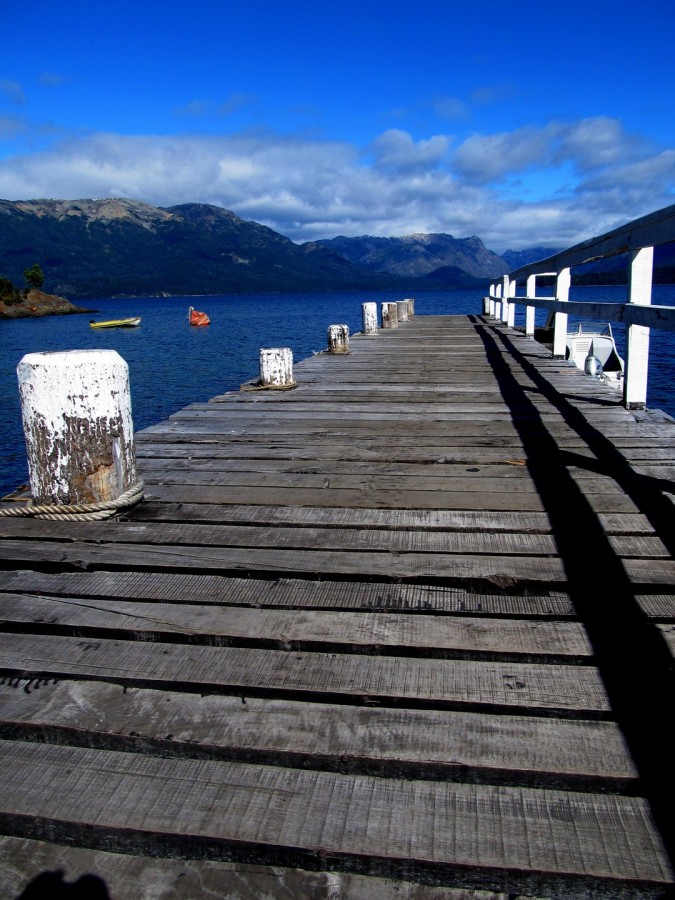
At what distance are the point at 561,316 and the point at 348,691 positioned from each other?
7.11 metres

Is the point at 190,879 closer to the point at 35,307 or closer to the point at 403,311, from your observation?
the point at 403,311

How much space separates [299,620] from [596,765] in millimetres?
990

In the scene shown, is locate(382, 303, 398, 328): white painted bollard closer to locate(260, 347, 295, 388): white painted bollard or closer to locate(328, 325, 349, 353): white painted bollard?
locate(328, 325, 349, 353): white painted bollard

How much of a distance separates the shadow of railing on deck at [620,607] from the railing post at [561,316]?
331 centimetres

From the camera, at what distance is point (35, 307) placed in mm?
101188

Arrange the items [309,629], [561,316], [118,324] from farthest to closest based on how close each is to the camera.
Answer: [118,324]
[561,316]
[309,629]

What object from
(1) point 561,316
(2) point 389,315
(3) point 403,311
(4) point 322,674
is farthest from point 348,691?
(3) point 403,311

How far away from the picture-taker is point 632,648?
1.96m

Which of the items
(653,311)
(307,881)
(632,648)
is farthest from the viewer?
(653,311)

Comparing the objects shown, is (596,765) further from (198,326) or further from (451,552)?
(198,326)

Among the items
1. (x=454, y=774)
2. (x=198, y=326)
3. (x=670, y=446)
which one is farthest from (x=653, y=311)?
(x=198, y=326)

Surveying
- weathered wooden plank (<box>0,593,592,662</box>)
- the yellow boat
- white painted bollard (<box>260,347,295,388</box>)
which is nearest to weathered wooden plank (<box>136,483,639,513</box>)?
weathered wooden plank (<box>0,593,592,662</box>)

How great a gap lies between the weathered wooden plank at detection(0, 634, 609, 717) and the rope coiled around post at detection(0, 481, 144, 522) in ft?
3.69

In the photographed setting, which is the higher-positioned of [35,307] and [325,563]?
[35,307]
